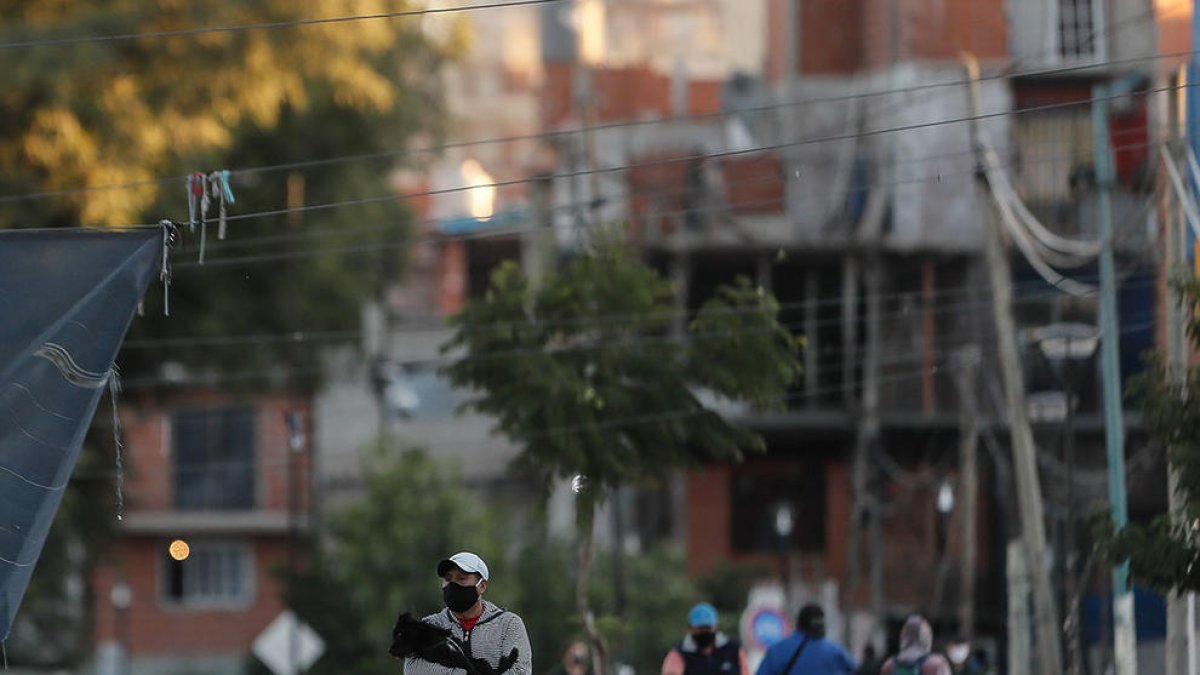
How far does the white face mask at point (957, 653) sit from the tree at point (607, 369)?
3.14 meters

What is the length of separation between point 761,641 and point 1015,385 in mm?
3896

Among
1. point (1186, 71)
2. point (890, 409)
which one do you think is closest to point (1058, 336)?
point (1186, 71)

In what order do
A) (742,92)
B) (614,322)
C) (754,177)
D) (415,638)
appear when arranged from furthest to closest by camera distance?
(742,92) → (754,177) → (614,322) → (415,638)

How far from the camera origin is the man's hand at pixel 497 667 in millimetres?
11703

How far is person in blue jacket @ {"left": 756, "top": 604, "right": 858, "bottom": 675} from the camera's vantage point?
17.1m

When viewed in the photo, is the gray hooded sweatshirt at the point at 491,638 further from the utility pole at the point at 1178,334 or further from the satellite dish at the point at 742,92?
the satellite dish at the point at 742,92

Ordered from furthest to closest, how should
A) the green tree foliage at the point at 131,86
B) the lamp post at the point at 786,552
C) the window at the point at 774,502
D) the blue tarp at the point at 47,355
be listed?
the window at the point at 774,502, the lamp post at the point at 786,552, the green tree foliage at the point at 131,86, the blue tarp at the point at 47,355

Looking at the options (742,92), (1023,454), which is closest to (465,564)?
(1023,454)

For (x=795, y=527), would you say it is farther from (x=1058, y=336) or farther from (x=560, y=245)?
(x=1058, y=336)

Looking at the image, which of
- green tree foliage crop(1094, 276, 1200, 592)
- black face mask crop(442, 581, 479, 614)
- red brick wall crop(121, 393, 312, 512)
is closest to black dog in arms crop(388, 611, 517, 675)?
black face mask crop(442, 581, 479, 614)

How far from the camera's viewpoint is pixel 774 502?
4931 cm

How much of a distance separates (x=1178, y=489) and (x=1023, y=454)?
8.24m

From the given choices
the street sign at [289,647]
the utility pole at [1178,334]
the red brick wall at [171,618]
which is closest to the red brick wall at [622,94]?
the red brick wall at [171,618]

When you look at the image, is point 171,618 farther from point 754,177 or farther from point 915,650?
point 915,650
